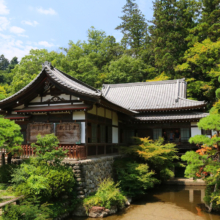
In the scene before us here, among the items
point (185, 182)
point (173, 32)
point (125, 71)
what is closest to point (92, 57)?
point (125, 71)

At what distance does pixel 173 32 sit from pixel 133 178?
90.3ft

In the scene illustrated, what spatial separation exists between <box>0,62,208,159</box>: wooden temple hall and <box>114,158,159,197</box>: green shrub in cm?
200

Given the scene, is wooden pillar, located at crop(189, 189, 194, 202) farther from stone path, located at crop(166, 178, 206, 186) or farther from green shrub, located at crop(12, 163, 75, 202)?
green shrub, located at crop(12, 163, 75, 202)

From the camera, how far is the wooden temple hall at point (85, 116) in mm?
12828

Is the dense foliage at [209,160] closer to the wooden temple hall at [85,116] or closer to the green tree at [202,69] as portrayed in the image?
the wooden temple hall at [85,116]

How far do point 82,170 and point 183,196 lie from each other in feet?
24.3

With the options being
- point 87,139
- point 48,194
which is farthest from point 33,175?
point 87,139

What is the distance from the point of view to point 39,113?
14141 millimetres

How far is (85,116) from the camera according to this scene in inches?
506

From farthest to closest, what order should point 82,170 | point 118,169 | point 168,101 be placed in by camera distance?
point 168,101, point 118,169, point 82,170

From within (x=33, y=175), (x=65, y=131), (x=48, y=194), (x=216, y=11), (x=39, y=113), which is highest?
(x=216, y=11)

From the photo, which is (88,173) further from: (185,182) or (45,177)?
(185,182)

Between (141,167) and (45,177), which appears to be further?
(141,167)

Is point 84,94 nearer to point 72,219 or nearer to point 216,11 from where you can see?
point 72,219
